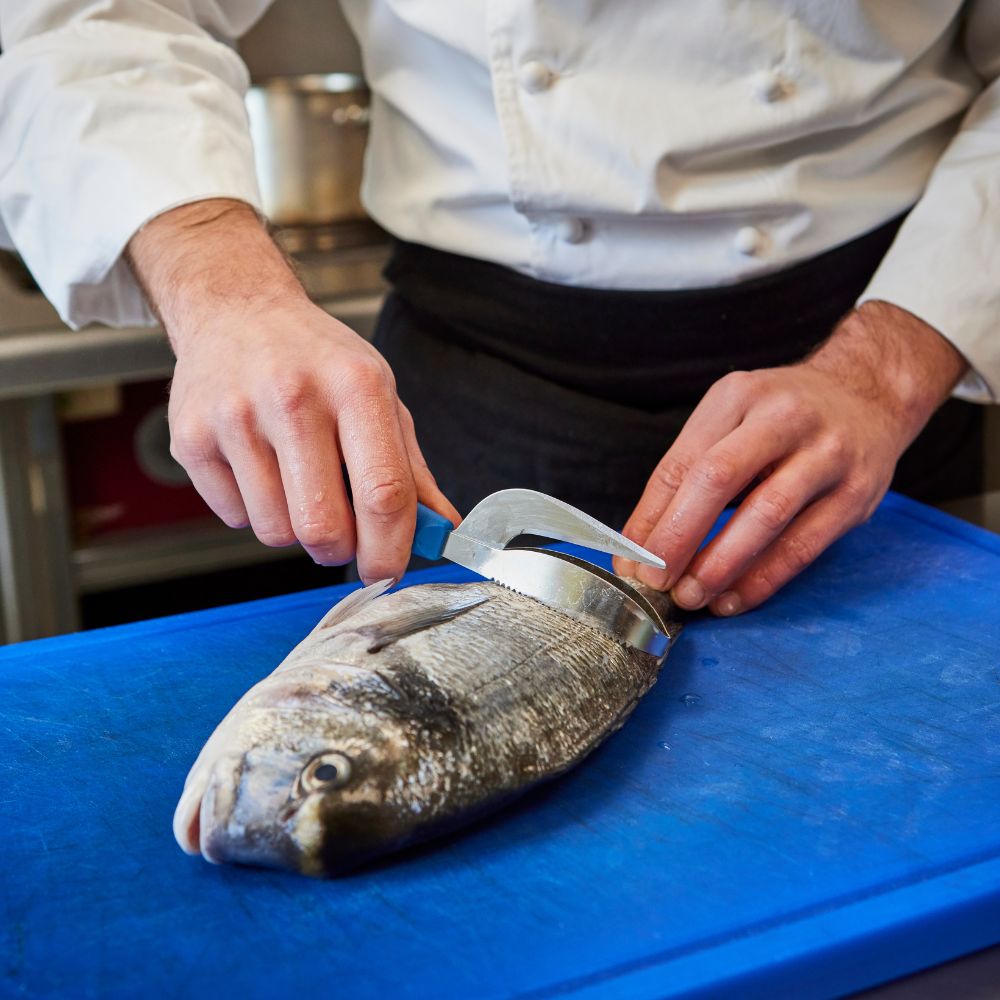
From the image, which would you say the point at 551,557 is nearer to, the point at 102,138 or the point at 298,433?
the point at 298,433

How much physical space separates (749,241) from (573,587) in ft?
1.63

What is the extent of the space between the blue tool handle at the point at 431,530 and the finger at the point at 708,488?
0.68 feet

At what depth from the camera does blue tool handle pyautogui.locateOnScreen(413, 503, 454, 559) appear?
1.00m

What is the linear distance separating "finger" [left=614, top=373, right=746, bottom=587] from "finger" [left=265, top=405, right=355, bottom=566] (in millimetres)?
313

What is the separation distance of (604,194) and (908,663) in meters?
0.56

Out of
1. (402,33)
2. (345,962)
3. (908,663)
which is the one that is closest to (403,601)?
(345,962)

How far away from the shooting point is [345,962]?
2.39ft

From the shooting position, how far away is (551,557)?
3.34 ft

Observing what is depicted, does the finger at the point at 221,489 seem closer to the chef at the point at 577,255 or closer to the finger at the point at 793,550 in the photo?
the chef at the point at 577,255

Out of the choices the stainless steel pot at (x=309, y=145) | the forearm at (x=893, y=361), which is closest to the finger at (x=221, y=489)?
the forearm at (x=893, y=361)

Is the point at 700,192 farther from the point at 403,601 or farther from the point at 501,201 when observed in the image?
the point at 403,601

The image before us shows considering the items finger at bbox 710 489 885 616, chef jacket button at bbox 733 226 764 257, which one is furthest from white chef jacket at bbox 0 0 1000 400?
finger at bbox 710 489 885 616

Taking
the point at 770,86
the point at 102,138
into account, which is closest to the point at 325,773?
the point at 102,138

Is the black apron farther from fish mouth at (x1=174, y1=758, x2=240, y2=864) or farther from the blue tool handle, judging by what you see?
fish mouth at (x1=174, y1=758, x2=240, y2=864)
